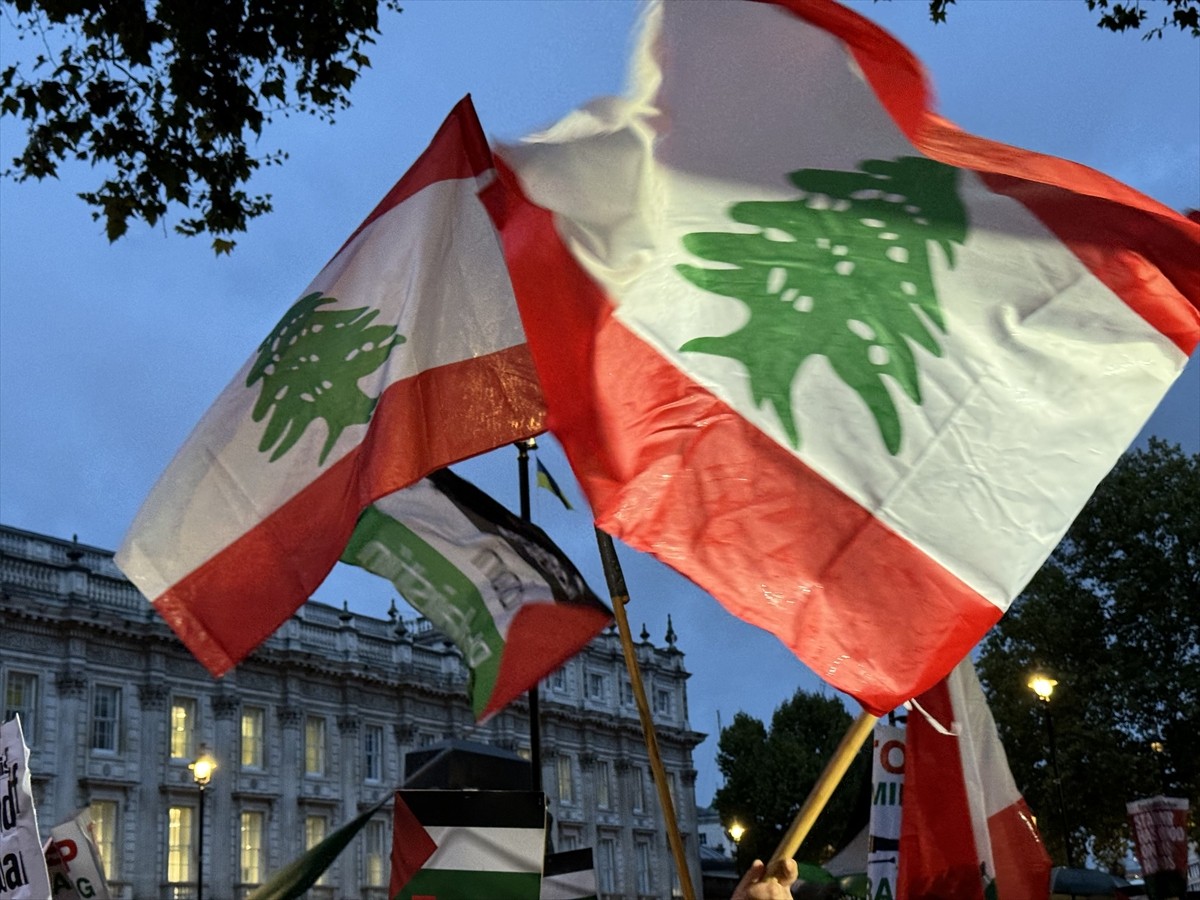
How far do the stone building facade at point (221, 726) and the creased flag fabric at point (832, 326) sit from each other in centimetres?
2683

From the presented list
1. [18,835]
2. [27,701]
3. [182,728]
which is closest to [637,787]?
[182,728]

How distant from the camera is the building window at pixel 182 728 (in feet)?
133

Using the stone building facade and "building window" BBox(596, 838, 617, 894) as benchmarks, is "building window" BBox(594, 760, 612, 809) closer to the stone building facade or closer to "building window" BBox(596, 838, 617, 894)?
the stone building facade

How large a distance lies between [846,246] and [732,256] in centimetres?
32

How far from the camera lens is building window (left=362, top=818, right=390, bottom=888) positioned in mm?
46250

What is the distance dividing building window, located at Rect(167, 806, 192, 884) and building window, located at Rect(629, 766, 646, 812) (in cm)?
2540

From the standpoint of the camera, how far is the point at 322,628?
47.8 metres

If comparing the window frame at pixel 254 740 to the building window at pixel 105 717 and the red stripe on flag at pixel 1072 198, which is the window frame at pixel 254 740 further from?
the red stripe on flag at pixel 1072 198

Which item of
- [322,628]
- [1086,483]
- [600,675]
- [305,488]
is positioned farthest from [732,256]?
[600,675]

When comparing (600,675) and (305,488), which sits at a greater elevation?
(600,675)

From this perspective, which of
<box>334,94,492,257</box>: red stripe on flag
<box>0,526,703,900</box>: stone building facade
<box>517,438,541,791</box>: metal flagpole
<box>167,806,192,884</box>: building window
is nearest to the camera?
<box>334,94,492,257</box>: red stripe on flag

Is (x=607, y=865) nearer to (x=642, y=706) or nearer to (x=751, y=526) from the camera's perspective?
(x=642, y=706)

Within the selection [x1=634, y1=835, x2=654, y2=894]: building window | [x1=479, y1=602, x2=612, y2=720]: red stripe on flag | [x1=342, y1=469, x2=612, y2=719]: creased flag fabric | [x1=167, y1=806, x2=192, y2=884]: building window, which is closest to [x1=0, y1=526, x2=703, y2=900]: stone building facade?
[x1=167, y1=806, x2=192, y2=884]: building window

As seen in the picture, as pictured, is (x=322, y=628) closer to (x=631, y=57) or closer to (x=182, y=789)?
(x=182, y=789)
